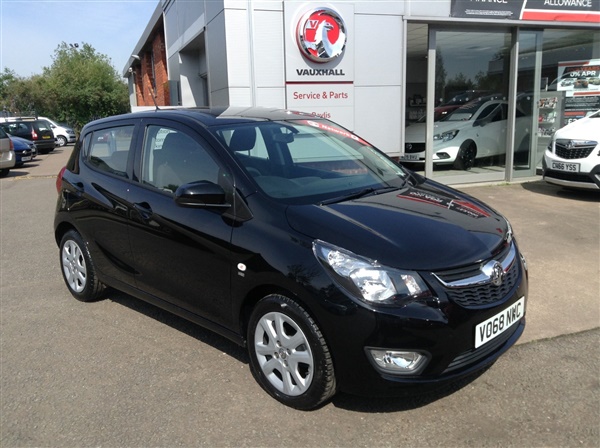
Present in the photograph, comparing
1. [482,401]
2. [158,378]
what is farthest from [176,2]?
[482,401]

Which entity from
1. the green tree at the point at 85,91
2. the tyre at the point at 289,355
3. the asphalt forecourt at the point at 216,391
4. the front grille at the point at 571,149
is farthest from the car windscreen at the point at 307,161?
the green tree at the point at 85,91

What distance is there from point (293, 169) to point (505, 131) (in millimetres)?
8508

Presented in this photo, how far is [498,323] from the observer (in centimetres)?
286

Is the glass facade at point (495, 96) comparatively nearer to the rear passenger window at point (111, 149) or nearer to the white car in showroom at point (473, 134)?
the white car in showroom at point (473, 134)

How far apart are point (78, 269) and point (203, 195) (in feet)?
6.96

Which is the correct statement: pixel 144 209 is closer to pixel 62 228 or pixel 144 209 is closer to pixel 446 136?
pixel 62 228

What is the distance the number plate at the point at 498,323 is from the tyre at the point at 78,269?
3.20 meters

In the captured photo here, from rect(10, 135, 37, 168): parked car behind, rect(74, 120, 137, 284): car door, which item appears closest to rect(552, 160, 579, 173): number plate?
rect(74, 120, 137, 284): car door

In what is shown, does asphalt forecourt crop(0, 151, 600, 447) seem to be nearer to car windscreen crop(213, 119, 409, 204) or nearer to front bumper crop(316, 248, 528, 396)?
front bumper crop(316, 248, 528, 396)

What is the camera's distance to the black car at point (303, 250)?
262 centimetres

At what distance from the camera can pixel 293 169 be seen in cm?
358

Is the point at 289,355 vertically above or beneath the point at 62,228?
beneath

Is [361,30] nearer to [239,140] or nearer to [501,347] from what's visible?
[239,140]

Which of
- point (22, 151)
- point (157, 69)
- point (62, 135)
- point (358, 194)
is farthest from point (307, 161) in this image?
point (62, 135)
